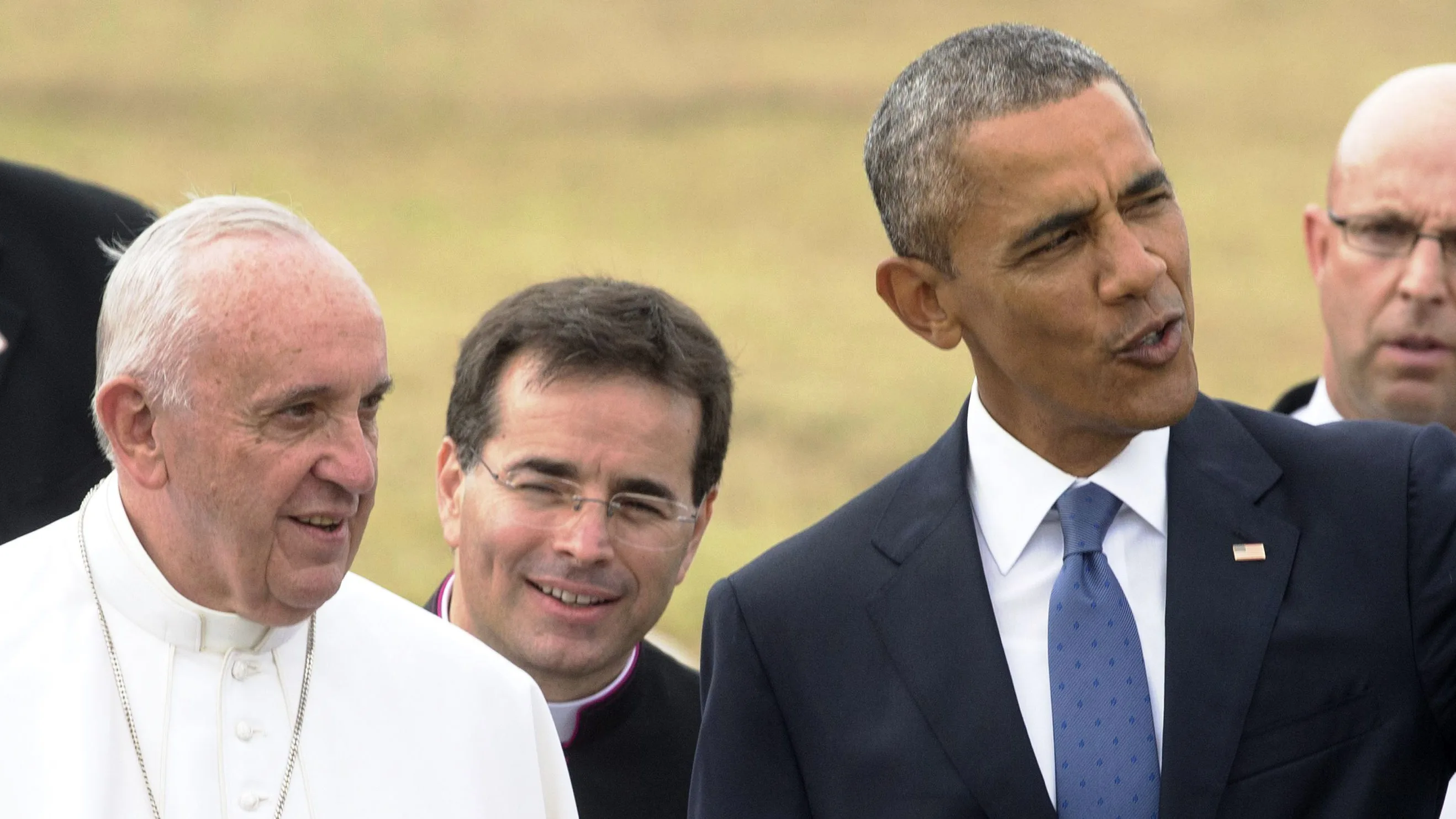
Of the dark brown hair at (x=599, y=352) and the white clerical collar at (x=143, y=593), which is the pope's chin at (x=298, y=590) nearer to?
the white clerical collar at (x=143, y=593)

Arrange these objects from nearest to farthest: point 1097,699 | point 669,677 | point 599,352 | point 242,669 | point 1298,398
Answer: point 1097,699, point 242,669, point 599,352, point 669,677, point 1298,398

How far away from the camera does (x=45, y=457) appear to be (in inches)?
144

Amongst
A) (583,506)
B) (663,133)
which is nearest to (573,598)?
(583,506)

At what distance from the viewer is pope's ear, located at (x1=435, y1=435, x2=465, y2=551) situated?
3830mm

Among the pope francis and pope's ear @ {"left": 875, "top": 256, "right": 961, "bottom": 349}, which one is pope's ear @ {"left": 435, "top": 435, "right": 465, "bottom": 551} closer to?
the pope francis

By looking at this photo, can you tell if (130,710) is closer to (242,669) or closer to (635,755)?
(242,669)

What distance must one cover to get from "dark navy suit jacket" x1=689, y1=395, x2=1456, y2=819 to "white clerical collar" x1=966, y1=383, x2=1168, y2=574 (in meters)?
0.03

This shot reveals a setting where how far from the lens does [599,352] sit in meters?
3.71

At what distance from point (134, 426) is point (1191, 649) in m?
1.44

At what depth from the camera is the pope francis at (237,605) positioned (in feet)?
8.59

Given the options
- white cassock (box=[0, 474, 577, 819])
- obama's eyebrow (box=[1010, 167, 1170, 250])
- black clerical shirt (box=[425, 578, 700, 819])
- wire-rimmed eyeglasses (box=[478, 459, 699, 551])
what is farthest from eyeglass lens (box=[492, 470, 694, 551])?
obama's eyebrow (box=[1010, 167, 1170, 250])

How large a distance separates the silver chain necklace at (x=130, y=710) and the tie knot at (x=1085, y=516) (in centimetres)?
107

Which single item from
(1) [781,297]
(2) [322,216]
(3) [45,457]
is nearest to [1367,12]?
(1) [781,297]

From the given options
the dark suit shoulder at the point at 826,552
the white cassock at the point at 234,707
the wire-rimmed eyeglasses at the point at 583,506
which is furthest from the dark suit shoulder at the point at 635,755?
the dark suit shoulder at the point at 826,552
